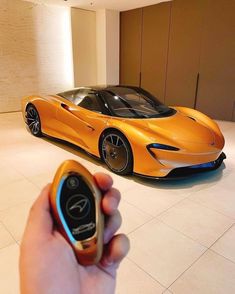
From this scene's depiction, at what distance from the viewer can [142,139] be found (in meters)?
2.27

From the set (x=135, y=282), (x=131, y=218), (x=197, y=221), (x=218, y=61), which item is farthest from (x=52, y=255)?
(x=218, y=61)

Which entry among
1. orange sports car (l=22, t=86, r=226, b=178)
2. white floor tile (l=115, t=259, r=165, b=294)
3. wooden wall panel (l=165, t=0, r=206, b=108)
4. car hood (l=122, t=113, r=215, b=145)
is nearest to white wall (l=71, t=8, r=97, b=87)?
wooden wall panel (l=165, t=0, r=206, b=108)

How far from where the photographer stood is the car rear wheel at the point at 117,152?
243 centimetres

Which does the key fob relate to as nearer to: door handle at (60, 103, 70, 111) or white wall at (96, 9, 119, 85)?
door handle at (60, 103, 70, 111)

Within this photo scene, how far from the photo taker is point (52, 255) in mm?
616

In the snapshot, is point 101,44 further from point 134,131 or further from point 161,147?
point 161,147

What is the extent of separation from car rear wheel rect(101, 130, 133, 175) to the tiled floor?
0.12 m

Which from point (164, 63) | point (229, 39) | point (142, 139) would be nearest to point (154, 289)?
point (142, 139)

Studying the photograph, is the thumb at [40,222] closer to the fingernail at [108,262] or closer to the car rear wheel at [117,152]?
the fingernail at [108,262]

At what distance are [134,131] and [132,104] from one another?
2.10 ft

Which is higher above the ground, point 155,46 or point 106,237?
point 155,46

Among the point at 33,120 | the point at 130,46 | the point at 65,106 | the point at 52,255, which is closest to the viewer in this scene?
the point at 52,255

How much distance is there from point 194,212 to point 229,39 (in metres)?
4.42

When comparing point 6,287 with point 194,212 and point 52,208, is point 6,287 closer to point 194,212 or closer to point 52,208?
point 52,208
